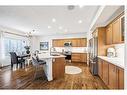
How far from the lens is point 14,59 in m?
6.09

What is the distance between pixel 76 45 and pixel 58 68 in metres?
4.71

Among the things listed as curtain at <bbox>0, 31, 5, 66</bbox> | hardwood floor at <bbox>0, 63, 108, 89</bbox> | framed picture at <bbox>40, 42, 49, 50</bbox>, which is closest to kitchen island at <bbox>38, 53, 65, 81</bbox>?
hardwood floor at <bbox>0, 63, 108, 89</bbox>

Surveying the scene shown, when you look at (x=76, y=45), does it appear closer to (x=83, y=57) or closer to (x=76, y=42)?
(x=76, y=42)

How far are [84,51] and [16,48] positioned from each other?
5251mm

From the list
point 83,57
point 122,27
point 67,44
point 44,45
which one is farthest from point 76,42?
point 122,27

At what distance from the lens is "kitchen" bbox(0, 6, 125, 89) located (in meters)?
3.28

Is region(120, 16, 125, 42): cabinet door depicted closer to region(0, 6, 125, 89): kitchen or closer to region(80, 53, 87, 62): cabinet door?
region(0, 6, 125, 89): kitchen

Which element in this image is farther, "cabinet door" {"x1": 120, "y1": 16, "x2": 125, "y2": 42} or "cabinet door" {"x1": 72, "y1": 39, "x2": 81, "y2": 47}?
"cabinet door" {"x1": 72, "y1": 39, "x2": 81, "y2": 47}

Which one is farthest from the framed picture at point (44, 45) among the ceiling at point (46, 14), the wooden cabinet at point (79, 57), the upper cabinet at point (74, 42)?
the ceiling at point (46, 14)

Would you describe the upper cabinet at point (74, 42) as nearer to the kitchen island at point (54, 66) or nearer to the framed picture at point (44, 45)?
the framed picture at point (44, 45)

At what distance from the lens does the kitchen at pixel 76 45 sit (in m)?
3.28

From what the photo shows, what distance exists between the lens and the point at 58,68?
14.0 feet
